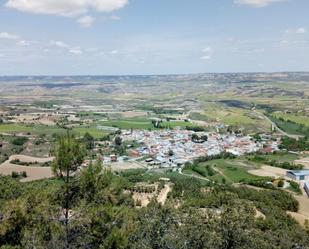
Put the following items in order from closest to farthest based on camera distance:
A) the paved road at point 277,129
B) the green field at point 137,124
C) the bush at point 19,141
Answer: the bush at point 19,141 < the paved road at point 277,129 < the green field at point 137,124

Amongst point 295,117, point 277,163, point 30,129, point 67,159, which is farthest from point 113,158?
point 295,117

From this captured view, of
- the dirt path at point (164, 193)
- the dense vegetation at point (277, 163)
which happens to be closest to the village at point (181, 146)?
the dense vegetation at point (277, 163)

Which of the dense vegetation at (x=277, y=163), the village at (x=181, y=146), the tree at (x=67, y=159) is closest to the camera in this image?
the tree at (x=67, y=159)

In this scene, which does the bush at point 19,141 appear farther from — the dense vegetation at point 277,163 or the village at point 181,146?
the dense vegetation at point 277,163

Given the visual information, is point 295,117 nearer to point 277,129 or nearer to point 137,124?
point 277,129

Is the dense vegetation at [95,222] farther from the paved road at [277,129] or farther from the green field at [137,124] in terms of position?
the green field at [137,124]

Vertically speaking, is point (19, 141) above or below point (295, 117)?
above

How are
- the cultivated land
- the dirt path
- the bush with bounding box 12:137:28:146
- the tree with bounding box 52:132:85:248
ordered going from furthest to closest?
the bush with bounding box 12:137:28:146
the cultivated land
the dirt path
the tree with bounding box 52:132:85:248

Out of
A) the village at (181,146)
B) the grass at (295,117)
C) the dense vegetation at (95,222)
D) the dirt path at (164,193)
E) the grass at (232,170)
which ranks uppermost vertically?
the dense vegetation at (95,222)

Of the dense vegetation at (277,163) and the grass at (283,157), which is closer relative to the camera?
the dense vegetation at (277,163)


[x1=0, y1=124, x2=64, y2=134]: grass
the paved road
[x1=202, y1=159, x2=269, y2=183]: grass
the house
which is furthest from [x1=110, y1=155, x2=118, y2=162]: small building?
the paved road

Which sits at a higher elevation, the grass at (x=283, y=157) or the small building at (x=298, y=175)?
the small building at (x=298, y=175)

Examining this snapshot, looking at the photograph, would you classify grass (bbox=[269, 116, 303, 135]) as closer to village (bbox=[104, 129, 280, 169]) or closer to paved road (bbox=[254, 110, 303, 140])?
paved road (bbox=[254, 110, 303, 140])
